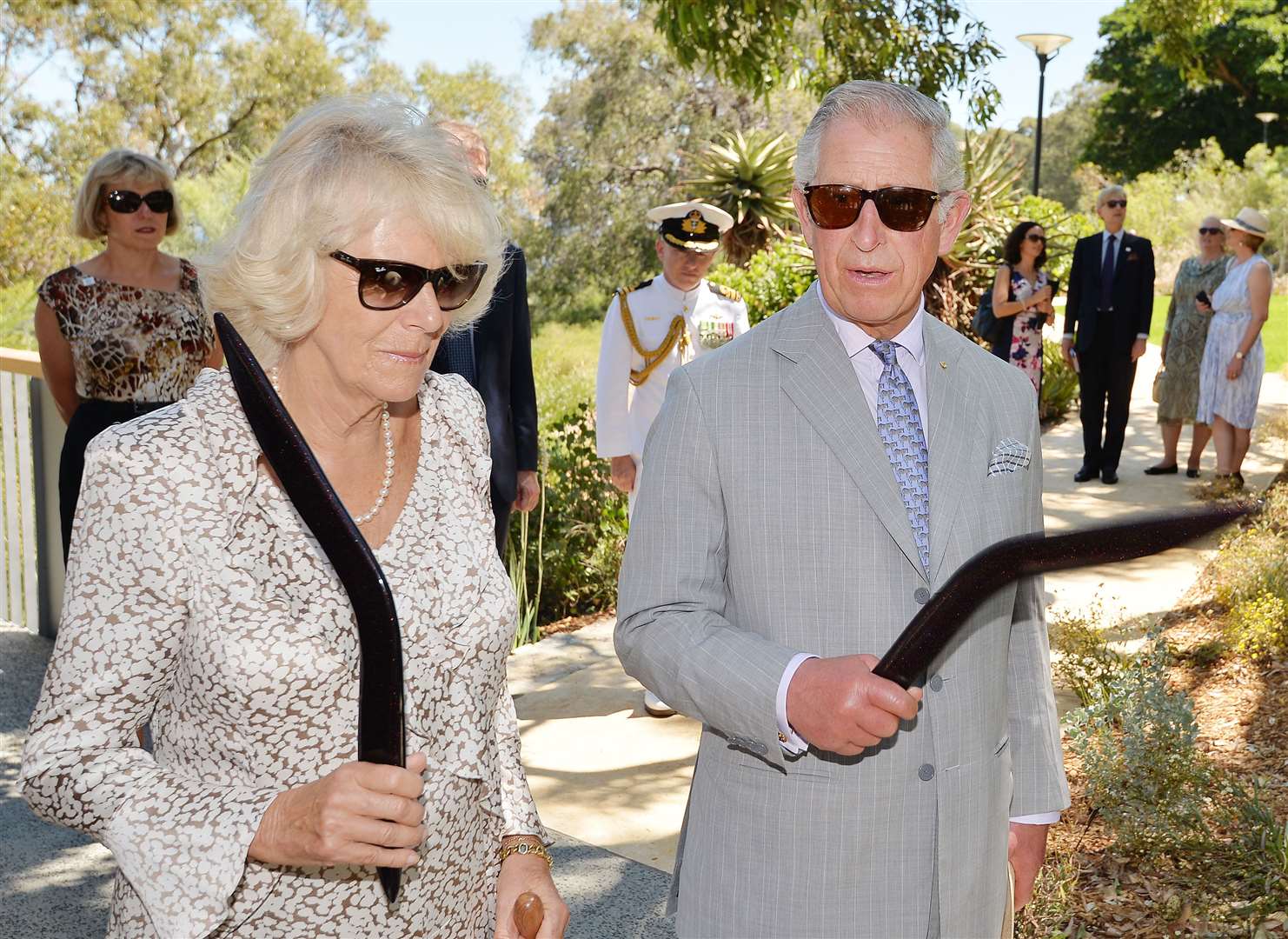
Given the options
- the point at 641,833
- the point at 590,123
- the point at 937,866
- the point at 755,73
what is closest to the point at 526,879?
the point at 937,866

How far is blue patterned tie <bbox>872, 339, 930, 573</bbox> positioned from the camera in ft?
7.23

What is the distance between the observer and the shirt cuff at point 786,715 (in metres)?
1.95

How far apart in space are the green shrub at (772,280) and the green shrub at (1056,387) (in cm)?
291

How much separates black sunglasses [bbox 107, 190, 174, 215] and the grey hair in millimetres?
3723

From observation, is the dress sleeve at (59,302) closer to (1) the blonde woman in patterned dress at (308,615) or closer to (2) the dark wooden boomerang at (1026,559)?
(1) the blonde woman in patterned dress at (308,615)

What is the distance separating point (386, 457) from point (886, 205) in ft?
3.20

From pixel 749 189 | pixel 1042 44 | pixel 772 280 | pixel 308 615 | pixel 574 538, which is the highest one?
pixel 1042 44

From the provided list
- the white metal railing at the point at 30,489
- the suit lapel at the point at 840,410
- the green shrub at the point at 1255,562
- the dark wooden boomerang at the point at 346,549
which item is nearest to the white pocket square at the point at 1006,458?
the suit lapel at the point at 840,410

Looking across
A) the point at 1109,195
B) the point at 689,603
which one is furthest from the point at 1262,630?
the point at 1109,195

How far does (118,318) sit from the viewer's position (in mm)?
5152

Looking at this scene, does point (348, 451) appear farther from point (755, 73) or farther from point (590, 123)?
point (590, 123)

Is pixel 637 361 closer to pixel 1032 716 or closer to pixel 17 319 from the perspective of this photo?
pixel 1032 716

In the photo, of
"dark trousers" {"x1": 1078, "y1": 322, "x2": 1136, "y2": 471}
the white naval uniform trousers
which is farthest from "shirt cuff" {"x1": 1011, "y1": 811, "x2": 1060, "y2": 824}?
"dark trousers" {"x1": 1078, "y1": 322, "x2": 1136, "y2": 471}

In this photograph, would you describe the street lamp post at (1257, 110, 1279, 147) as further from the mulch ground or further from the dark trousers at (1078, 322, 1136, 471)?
the mulch ground
